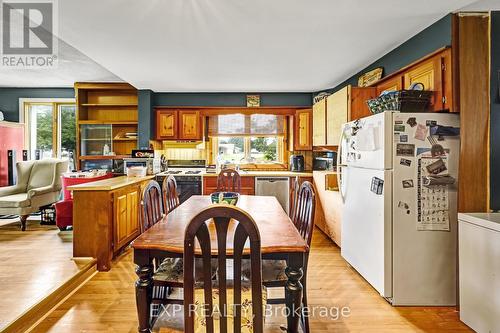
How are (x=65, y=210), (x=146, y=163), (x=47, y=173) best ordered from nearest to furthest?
(x=65, y=210), (x=146, y=163), (x=47, y=173)

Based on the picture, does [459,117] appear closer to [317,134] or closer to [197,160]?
[317,134]

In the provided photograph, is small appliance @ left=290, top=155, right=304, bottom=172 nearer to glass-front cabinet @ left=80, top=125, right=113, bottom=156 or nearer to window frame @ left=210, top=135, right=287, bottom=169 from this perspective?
window frame @ left=210, top=135, right=287, bottom=169

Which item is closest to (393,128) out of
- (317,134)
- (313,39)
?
(313,39)

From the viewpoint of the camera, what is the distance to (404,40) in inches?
118

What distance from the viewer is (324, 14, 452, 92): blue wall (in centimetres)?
245

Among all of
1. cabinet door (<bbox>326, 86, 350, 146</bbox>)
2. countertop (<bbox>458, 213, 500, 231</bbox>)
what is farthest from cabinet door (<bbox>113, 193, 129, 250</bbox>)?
countertop (<bbox>458, 213, 500, 231</bbox>)

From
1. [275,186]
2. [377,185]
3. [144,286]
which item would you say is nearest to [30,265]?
[144,286]

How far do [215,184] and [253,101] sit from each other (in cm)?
172

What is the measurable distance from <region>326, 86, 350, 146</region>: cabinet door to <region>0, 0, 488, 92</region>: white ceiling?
1.32ft

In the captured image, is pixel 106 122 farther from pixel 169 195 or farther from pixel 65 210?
pixel 169 195

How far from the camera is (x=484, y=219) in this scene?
1.97m

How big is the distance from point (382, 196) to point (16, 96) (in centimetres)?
677

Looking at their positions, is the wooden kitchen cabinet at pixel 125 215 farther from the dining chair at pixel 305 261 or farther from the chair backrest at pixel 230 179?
the dining chair at pixel 305 261

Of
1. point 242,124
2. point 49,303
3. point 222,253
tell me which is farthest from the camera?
point 242,124
